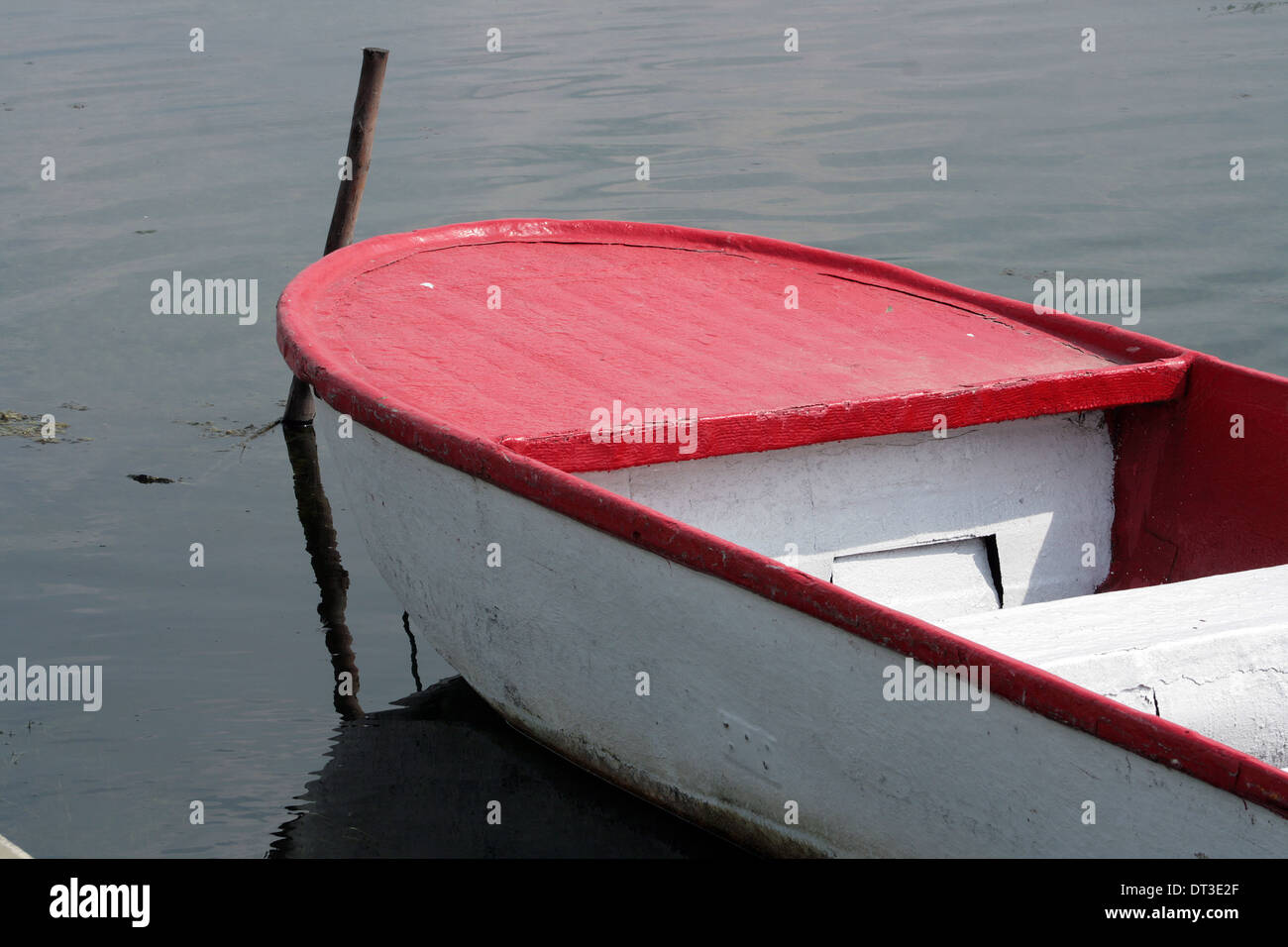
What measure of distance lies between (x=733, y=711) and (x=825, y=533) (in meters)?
1.28

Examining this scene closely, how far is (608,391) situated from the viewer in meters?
4.40

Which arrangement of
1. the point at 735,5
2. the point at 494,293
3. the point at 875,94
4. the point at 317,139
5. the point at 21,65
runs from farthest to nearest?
the point at 735,5 → the point at 21,65 → the point at 875,94 → the point at 317,139 → the point at 494,293

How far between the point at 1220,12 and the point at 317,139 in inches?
549

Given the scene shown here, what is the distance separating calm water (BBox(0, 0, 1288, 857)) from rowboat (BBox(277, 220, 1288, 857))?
2.20 feet

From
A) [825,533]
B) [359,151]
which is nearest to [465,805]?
[825,533]

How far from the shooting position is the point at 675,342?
16.1ft

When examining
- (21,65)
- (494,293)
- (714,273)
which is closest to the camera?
(494,293)

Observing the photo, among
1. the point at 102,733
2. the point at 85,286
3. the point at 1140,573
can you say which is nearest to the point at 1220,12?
the point at 85,286

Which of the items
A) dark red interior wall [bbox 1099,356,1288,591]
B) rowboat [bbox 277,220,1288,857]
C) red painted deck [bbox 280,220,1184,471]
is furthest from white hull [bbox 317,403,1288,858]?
dark red interior wall [bbox 1099,356,1288,591]

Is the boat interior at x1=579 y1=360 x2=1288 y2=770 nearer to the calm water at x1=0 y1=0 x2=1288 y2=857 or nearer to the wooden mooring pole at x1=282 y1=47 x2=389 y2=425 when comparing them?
the calm water at x1=0 y1=0 x2=1288 y2=857

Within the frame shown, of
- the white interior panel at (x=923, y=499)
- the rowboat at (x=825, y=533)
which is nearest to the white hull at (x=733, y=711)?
the rowboat at (x=825, y=533)

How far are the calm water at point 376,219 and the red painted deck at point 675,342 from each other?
4.08 ft

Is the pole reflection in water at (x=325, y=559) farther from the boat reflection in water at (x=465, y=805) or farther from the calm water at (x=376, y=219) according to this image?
the boat reflection in water at (x=465, y=805)
